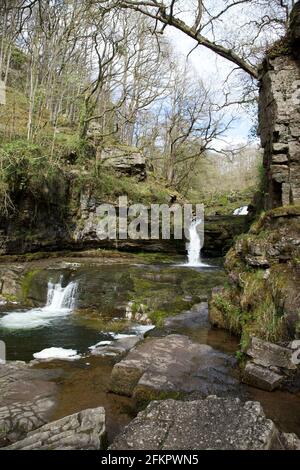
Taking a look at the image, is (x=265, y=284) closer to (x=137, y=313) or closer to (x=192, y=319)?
(x=192, y=319)

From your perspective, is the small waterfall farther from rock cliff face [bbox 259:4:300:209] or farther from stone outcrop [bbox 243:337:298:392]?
stone outcrop [bbox 243:337:298:392]

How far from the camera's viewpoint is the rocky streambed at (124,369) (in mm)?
2812

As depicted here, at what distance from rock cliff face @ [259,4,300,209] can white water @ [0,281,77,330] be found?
5.94 m

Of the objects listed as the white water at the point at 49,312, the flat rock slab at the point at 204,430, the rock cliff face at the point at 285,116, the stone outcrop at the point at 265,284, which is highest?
the rock cliff face at the point at 285,116

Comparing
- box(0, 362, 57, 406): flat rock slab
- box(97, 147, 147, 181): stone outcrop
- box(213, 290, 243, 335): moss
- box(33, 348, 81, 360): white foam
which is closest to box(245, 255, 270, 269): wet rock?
box(213, 290, 243, 335): moss

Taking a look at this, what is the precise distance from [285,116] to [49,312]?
7559 millimetres

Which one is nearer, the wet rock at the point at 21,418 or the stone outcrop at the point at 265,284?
the wet rock at the point at 21,418

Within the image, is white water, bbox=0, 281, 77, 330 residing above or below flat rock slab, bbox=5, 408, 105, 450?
below

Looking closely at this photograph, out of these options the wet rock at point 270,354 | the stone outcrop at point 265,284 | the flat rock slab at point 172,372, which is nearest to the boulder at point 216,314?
the stone outcrop at point 265,284

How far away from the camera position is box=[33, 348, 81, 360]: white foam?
611 centimetres

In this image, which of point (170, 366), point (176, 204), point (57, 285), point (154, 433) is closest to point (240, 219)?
point (176, 204)

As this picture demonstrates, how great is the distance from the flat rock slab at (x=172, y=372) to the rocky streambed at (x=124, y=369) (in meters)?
0.01

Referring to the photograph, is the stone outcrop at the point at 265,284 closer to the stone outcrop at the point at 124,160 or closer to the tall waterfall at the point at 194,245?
the tall waterfall at the point at 194,245

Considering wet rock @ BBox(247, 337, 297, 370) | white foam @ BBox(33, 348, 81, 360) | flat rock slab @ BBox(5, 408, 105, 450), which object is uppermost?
wet rock @ BBox(247, 337, 297, 370)
